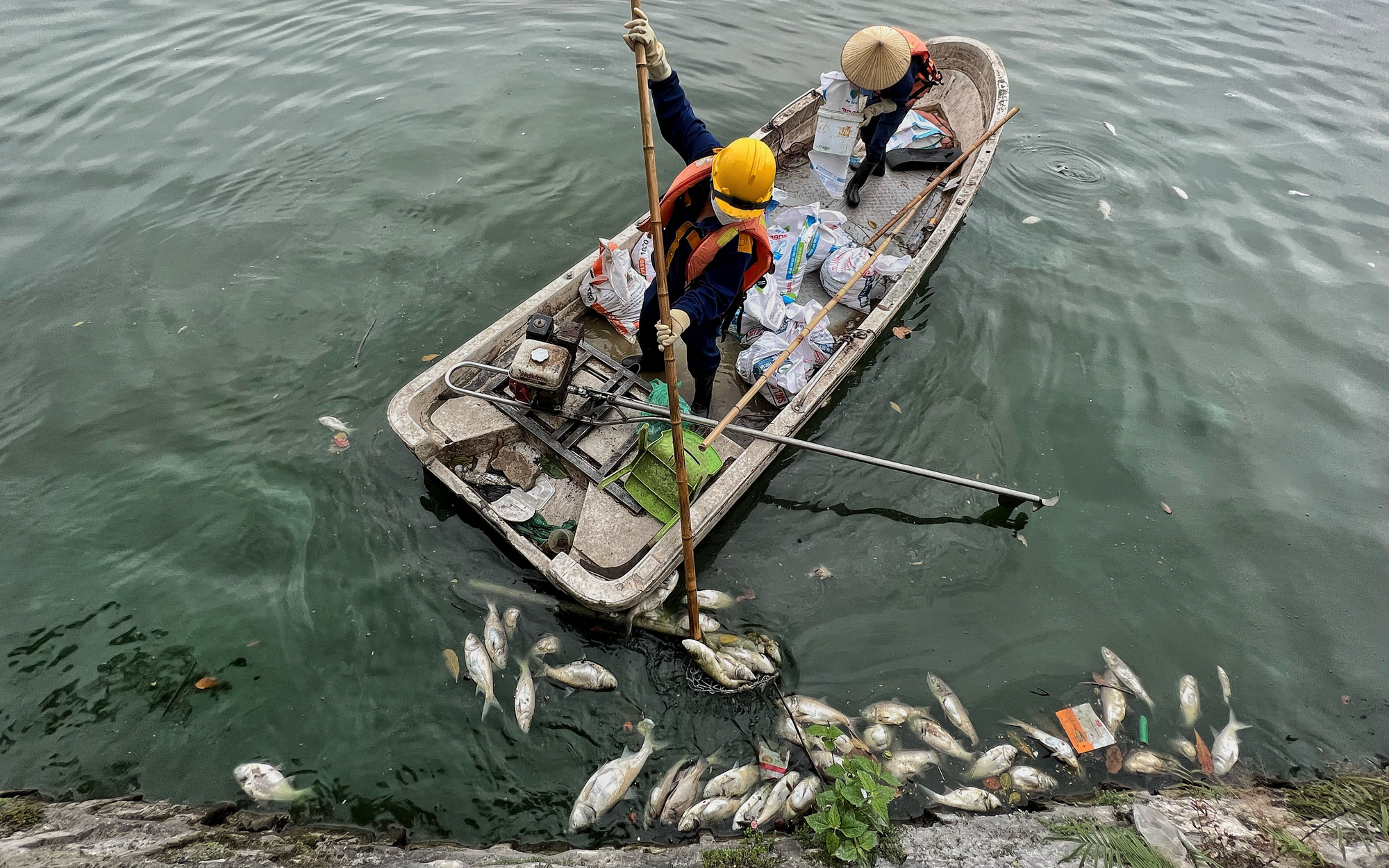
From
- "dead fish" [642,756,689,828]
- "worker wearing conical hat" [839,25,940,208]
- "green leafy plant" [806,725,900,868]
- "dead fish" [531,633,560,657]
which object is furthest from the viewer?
"worker wearing conical hat" [839,25,940,208]

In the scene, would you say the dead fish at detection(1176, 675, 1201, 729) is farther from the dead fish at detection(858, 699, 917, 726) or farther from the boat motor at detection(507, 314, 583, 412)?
the boat motor at detection(507, 314, 583, 412)

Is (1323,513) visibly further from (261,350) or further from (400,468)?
(261,350)

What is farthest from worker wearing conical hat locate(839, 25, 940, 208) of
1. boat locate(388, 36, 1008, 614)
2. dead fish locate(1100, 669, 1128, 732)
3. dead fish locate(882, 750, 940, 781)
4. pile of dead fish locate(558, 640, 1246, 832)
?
dead fish locate(882, 750, 940, 781)

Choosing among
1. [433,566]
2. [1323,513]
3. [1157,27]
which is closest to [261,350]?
[433,566]

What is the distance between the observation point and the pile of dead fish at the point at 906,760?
3324mm

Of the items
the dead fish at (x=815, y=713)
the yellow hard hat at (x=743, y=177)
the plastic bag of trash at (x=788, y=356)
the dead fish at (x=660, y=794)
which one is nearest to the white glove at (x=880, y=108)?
the plastic bag of trash at (x=788, y=356)

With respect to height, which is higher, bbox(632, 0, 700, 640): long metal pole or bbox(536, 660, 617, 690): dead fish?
bbox(632, 0, 700, 640): long metal pole

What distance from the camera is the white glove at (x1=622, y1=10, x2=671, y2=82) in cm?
307

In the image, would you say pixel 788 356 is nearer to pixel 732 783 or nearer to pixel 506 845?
pixel 732 783

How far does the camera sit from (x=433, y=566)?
4.26 metres

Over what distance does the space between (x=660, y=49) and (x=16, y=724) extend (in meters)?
5.64

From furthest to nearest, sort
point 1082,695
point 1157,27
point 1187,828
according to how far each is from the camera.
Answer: point 1157,27
point 1082,695
point 1187,828

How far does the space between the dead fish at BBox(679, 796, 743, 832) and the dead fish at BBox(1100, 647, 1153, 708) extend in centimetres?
287

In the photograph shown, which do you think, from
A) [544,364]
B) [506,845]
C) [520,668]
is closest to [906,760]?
[506,845]
